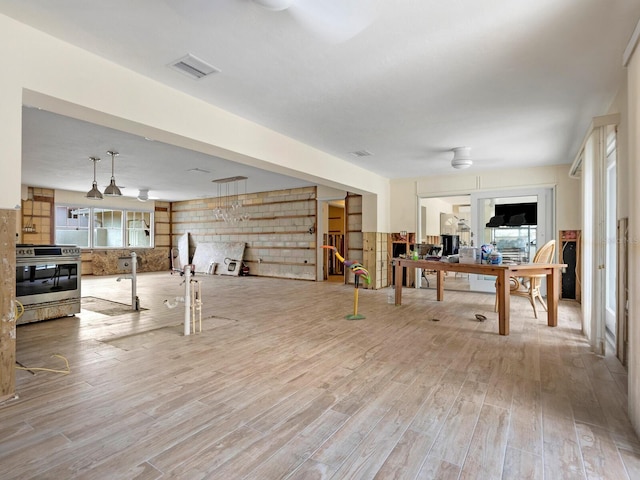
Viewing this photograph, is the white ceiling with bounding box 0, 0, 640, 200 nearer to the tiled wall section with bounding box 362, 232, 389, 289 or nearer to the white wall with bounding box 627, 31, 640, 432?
the white wall with bounding box 627, 31, 640, 432

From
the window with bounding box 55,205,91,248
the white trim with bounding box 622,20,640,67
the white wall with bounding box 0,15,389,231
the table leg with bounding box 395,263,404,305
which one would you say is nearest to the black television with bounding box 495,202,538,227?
the table leg with bounding box 395,263,404,305

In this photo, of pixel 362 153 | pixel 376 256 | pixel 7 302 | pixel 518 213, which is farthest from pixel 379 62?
pixel 518 213

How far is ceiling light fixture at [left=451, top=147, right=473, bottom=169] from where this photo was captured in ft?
17.5

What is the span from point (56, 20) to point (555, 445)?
4.14 meters

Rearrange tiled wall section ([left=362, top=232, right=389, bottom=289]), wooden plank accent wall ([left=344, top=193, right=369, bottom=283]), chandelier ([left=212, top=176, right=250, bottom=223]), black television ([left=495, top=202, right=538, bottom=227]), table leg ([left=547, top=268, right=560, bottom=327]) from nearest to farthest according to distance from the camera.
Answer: table leg ([left=547, top=268, right=560, bottom=327]), black television ([left=495, top=202, right=538, bottom=227]), tiled wall section ([left=362, top=232, right=389, bottom=289]), wooden plank accent wall ([left=344, top=193, right=369, bottom=283]), chandelier ([left=212, top=176, right=250, bottom=223])

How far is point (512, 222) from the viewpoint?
22.8ft

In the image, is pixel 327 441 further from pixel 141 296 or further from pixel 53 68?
pixel 141 296

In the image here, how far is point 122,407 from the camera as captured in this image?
7.29 feet

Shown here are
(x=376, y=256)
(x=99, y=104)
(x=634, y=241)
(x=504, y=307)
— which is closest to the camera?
(x=634, y=241)

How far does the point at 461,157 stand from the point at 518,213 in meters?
2.48

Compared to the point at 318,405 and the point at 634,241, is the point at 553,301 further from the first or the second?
the point at 318,405

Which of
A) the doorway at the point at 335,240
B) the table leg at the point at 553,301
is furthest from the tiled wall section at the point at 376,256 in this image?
the table leg at the point at 553,301

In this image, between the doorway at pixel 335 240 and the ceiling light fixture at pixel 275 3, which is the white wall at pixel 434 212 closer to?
the doorway at pixel 335 240

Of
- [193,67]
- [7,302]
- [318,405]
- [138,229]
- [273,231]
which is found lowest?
[318,405]
